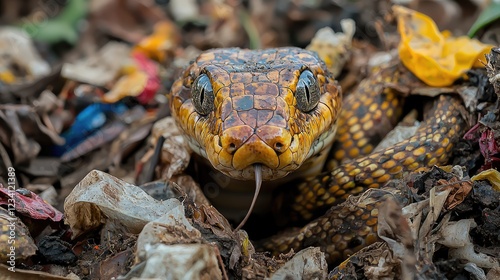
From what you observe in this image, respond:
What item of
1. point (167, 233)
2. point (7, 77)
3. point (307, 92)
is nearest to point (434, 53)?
point (307, 92)

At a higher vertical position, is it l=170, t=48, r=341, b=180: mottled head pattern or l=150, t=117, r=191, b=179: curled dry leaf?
l=170, t=48, r=341, b=180: mottled head pattern

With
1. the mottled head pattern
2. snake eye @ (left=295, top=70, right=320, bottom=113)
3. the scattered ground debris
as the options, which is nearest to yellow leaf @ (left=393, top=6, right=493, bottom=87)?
the scattered ground debris

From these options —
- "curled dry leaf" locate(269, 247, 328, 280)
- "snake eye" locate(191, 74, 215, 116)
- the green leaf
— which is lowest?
"curled dry leaf" locate(269, 247, 328, 280)

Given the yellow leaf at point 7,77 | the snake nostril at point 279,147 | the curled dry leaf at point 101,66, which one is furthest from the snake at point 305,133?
the yellow leaf at point 7,77

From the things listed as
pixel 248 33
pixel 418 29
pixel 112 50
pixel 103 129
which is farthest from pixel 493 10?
pixel 112 50

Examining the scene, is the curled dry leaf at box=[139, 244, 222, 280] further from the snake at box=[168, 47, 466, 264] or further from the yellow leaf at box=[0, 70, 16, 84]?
the yellow leaf at box=[0, 70, 16, 84]

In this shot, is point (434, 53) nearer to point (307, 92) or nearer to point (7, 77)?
point (307, 92)

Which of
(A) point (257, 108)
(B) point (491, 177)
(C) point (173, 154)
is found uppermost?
(A) point (257, 108)
